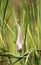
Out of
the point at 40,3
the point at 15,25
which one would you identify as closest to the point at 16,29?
the point at 15,25

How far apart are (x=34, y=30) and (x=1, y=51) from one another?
0.16 m

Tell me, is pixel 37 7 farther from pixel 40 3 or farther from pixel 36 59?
pixel 36 59

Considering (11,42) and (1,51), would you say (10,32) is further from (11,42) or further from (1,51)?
(1,51)

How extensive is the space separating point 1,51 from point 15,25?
0.17 m

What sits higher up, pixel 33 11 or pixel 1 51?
pixel 33 11

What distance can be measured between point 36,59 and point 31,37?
96mm

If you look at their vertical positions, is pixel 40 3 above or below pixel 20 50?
above

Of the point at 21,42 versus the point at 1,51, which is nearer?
the point at 1,51

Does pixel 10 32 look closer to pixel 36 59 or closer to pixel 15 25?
pixel 15 25

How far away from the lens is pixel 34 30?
68cm

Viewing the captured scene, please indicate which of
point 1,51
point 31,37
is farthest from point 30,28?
point 1,51

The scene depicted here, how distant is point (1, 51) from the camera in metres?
0.56

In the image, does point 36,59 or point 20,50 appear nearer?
point 36,59

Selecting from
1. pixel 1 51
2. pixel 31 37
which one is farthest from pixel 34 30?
pixel 1 51
